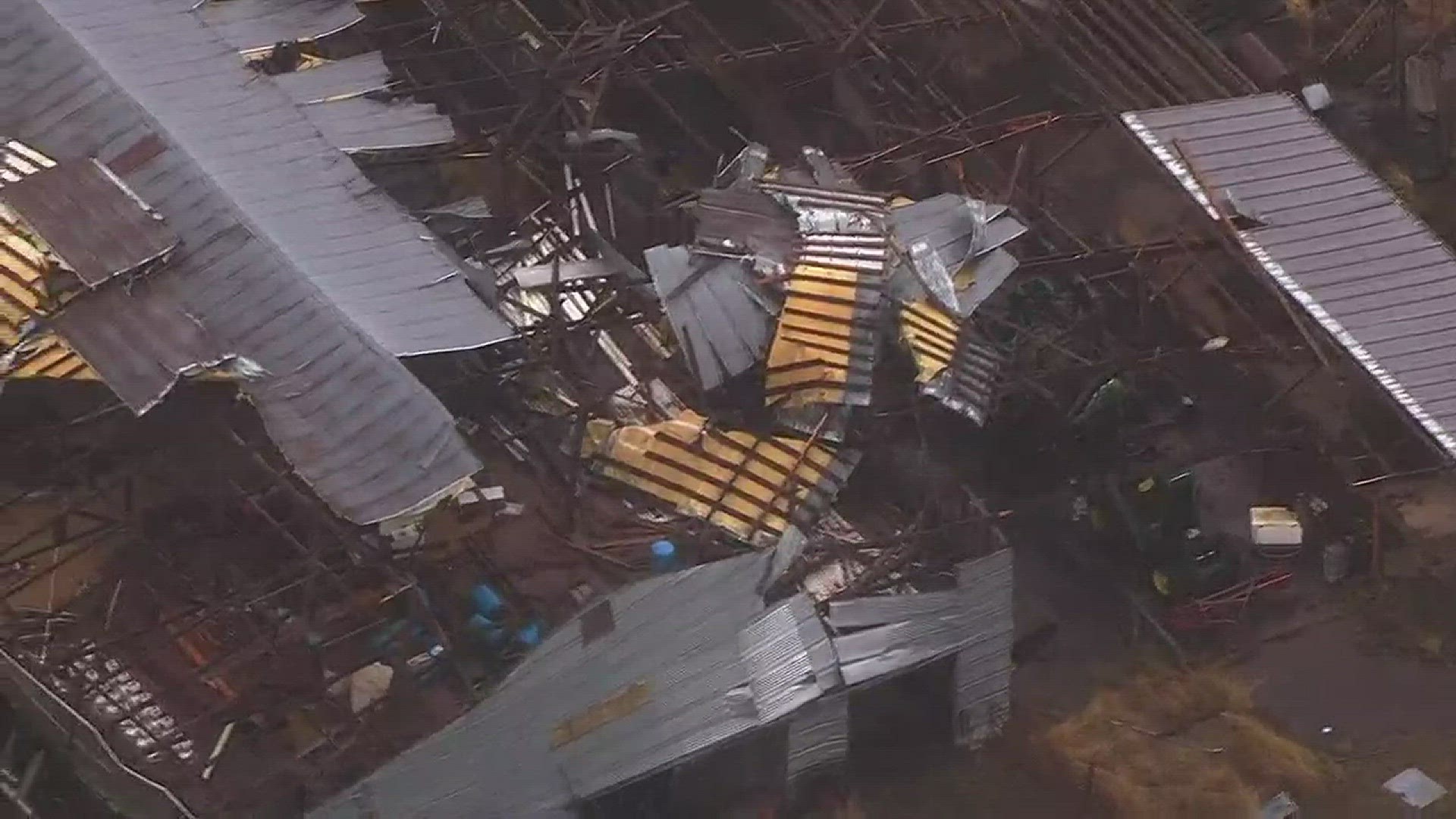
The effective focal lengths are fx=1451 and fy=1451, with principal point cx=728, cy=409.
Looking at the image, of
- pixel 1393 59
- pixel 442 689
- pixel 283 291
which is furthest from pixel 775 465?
pixel 1393 59

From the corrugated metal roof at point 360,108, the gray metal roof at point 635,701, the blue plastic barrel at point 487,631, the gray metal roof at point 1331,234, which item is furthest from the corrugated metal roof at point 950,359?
the corrugated metal roof at point 360,108

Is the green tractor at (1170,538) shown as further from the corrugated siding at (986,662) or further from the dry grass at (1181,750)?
the corrugated siding at (986,662)

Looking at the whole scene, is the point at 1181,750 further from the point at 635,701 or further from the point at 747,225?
the point at 747,225

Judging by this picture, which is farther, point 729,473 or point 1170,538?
point 1170,538

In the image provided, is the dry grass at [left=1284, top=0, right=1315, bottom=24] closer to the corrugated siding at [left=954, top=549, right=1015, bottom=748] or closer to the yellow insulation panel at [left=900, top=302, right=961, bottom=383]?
the yellow insulation panel at [left=900, top=302, right=961, bottom=383]

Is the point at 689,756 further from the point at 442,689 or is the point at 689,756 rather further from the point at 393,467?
the point at 393,467

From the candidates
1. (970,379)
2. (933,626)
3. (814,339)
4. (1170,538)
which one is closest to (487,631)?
(933,626)
